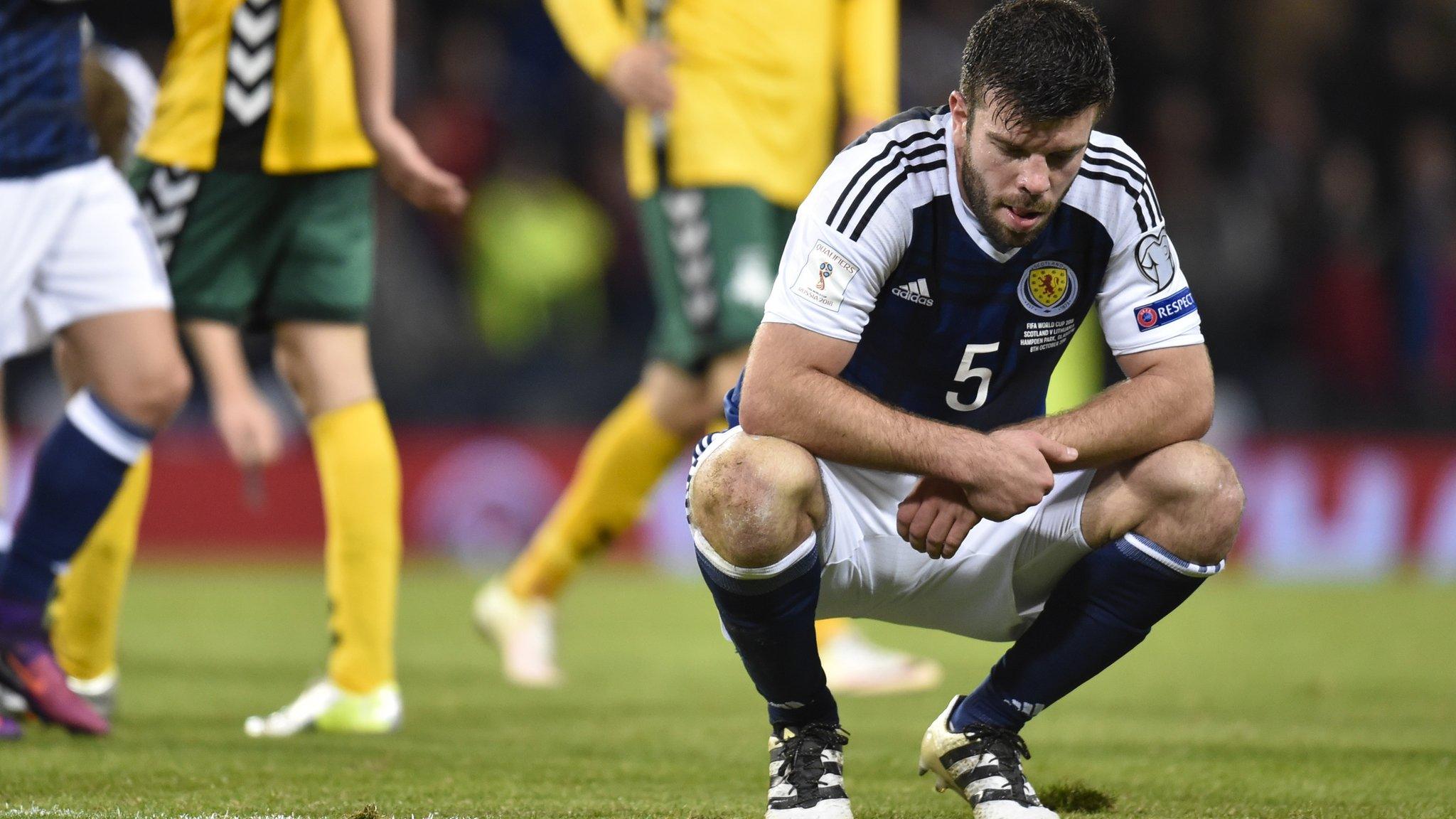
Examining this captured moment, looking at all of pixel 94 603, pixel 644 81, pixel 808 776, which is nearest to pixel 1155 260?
pixel 808 776

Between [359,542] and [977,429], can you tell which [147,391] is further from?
[977,429]

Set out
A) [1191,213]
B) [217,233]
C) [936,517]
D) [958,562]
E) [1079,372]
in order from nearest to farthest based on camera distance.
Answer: [936,517] → [958,562] → [217,233] → [1079,372] → [1191,213]

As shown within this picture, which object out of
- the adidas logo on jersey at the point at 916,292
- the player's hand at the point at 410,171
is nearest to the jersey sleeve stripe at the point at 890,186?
the adidas logo on jersey at the point at 916,292

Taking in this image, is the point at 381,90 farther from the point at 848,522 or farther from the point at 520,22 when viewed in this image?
the point at 520,22

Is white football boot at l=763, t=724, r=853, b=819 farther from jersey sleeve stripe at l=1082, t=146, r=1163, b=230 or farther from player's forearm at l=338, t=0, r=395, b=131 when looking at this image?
player's forearm at l=338, t=0, r=395, b=131

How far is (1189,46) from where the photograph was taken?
12.9 metres

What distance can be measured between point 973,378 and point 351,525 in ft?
5.92

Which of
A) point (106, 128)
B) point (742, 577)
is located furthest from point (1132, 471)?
point (106, 128)

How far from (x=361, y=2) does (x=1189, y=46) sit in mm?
9992

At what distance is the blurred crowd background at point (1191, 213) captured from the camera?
11102mm

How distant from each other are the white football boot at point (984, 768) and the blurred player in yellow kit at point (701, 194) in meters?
1.97

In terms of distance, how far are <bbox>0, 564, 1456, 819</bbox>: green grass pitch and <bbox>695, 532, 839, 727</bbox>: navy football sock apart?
240 mm

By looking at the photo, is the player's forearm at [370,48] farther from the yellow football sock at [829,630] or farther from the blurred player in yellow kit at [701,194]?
the yellow football sock at [829,630]

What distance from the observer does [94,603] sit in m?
4.30
